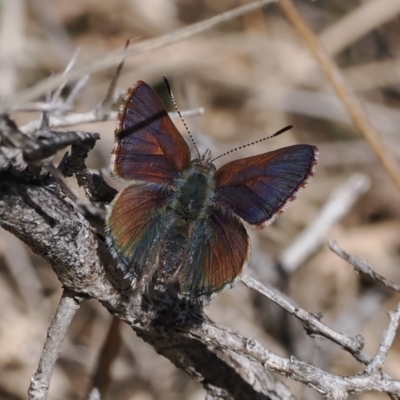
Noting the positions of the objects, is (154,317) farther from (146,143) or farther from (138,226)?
(146,143)

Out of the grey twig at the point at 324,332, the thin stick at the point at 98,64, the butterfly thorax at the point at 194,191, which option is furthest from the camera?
the butterfly thorax at the point at 194,191

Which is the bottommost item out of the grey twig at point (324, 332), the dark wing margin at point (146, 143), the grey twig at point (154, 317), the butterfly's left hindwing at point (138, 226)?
the grey twig at point (154, 317)

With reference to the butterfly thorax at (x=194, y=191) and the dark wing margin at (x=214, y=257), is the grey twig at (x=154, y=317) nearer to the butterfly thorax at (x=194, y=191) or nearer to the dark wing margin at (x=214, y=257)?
the dark wing margin at (x=214, y=257)

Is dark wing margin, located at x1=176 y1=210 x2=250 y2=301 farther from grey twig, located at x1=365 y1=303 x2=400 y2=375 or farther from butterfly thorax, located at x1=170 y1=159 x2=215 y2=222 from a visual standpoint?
grey twig, located at x1=365 y1=303 x2=400 y2=375

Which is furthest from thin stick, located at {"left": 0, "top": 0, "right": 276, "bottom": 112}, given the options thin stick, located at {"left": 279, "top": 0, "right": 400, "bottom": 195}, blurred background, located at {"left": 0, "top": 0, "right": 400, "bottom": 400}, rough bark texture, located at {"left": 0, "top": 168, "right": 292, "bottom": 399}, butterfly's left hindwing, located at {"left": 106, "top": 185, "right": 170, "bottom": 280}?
blurred background, located at {"left": 0, "top": 0, "right": 400, "bottom": 400}

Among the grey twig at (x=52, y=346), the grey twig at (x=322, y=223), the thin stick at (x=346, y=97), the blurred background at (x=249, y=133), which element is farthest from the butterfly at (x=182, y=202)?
the grey twig at (x=322, y=223)

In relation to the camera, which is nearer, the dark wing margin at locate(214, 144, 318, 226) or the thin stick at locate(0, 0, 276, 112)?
the thin stick at locate(0, 0, 276, 112)

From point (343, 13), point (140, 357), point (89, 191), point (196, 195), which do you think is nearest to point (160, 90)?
point (343, 13)

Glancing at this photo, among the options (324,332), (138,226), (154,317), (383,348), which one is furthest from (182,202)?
(383,348)
